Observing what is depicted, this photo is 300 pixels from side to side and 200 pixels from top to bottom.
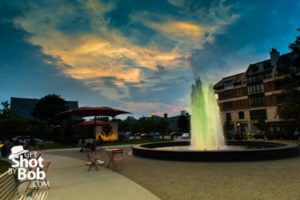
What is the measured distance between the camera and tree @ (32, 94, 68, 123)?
263 feet

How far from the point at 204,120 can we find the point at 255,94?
46.1 metres

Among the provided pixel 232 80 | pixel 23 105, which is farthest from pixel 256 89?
pixel 23 105

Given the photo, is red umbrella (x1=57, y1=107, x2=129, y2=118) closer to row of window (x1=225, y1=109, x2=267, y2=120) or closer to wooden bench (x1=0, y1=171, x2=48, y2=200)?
wooden bench (x1=0, y1=171, x2=48, y2=200)

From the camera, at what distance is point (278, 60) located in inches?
2458

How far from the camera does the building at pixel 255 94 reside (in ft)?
192

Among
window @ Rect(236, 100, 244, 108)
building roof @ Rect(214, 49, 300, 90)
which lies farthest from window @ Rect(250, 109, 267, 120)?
building roof @ Rect(214, 49, 300, 90)

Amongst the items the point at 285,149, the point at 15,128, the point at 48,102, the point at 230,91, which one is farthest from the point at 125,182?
the point at 48,102

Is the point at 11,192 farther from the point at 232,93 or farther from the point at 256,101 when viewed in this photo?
the point at 232,93

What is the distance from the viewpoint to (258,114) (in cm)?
6356

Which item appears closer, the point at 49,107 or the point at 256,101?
the point at 256,101

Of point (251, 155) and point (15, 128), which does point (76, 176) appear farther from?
point (15, 128)

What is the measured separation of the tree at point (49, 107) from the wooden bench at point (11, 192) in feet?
242

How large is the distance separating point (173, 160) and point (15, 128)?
50437 millimetres

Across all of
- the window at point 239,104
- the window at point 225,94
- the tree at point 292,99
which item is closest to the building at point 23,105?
the window at point 225,94
